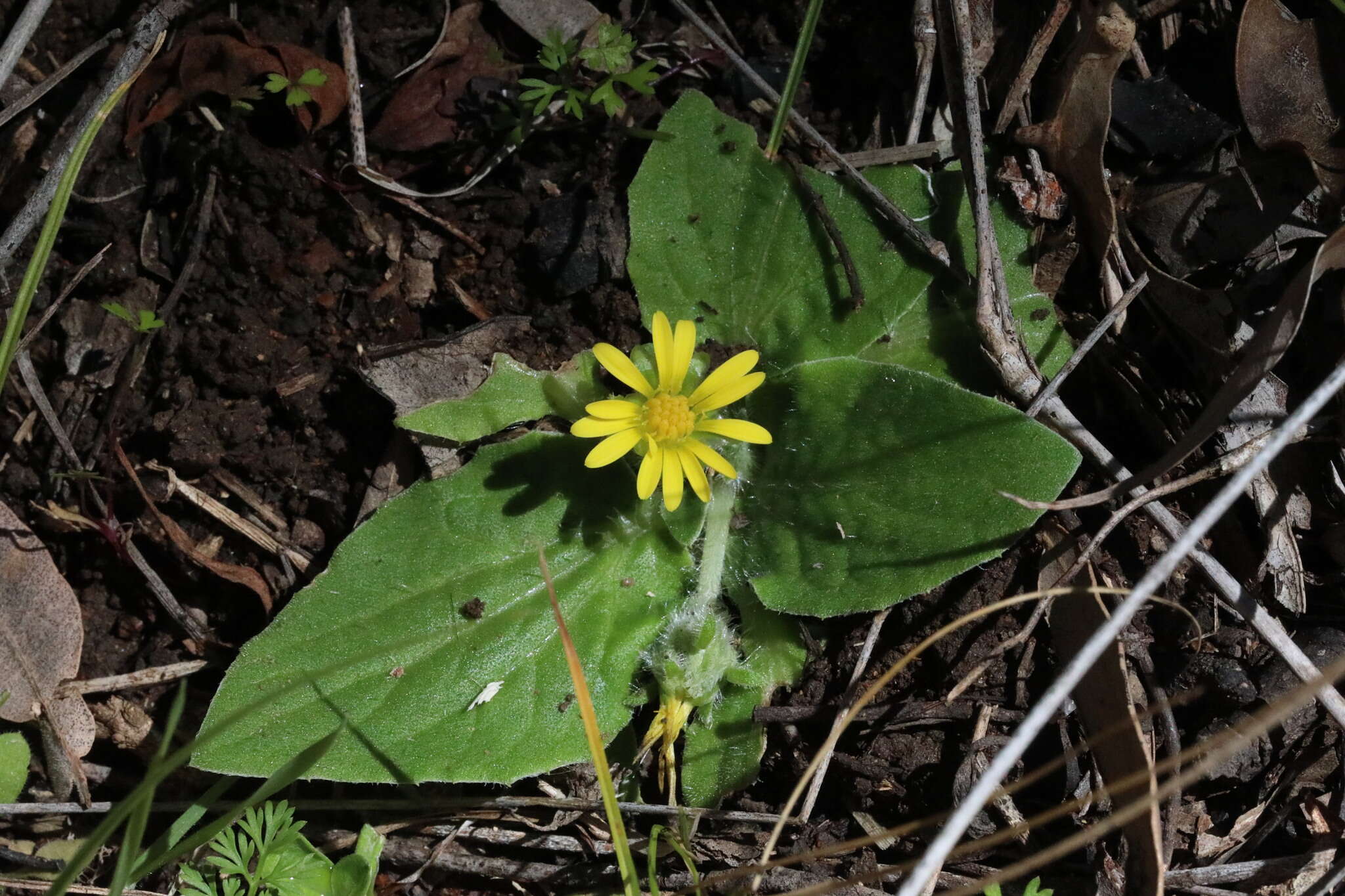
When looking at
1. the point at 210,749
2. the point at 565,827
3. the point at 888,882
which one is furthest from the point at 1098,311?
the point at 210,749

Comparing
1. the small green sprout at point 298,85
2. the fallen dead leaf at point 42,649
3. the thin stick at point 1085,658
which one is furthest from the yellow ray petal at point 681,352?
the fallen dead leaf at point 42,649

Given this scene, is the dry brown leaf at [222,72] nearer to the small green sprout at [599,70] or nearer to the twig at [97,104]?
the twig at [97,104]

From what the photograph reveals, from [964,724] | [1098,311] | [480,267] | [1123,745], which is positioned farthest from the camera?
[480,267]

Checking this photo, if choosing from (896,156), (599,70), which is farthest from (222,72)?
(896,156)

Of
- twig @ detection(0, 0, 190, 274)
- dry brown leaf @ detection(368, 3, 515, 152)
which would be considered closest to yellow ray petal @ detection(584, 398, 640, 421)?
dry brown leaf @ detection(368, 3, 515, 152)

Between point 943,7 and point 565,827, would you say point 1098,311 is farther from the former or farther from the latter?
point 565,827

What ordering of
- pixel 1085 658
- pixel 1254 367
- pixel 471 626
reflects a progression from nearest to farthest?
pixel 1085 658 → pixel 1254 367 → pixel 471 626

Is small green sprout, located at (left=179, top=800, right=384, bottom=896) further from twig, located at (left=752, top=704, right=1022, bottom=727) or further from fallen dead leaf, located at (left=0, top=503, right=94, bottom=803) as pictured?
twig, located at (left=752, top=704, right=1022, bottom=727)

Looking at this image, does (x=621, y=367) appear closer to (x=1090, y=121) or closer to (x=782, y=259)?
(x=782, y=259)
